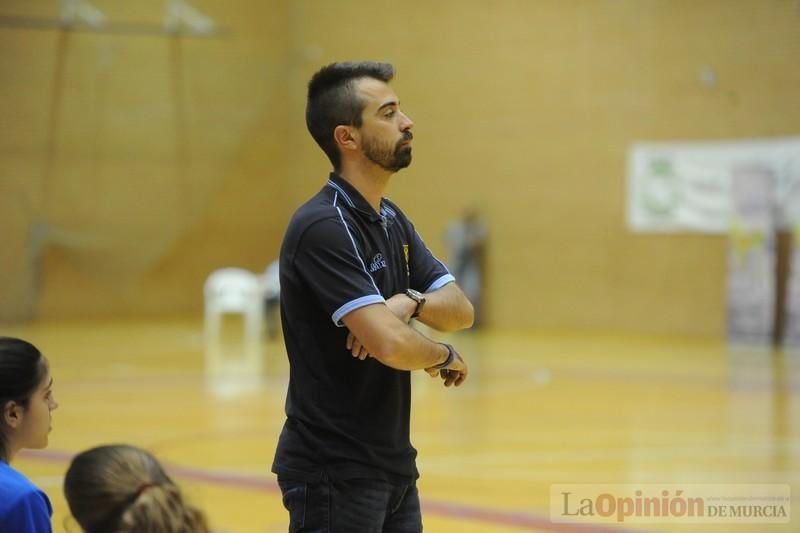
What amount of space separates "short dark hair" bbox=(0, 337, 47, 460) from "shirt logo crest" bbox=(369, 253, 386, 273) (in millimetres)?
1126

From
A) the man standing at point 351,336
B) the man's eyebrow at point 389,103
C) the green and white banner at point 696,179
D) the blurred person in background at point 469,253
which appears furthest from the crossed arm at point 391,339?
the blurred person in background at point 469,253

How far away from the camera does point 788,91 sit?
20.0 metres

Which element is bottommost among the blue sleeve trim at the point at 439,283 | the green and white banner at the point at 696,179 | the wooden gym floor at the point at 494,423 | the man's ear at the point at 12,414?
the wooden gym floor at the point at 494,423

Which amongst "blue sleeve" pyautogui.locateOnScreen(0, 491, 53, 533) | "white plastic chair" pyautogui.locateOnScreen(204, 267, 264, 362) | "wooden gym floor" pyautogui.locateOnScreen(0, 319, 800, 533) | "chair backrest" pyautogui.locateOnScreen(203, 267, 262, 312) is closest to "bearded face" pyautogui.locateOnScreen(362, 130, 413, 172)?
"blue sleeve" pyautogui.locateOnScreen(0, 491, 53, 533)

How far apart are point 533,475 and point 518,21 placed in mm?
16334

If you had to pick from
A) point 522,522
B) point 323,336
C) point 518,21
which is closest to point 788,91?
point 518,21

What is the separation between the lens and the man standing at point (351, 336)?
3523mm

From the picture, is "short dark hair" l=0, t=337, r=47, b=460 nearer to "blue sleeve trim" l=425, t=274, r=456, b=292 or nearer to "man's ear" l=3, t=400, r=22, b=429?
"man's ear" l=3, t=400, r=22, b=429

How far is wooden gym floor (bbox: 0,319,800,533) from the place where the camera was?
26.9 feet

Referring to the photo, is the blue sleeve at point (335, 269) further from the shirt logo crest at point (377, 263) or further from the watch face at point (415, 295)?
the watch face at point (415, 295)

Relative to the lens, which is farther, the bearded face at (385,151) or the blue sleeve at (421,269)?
the blue sleeve at (421,269)

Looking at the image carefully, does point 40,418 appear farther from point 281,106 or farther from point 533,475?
point 281,106

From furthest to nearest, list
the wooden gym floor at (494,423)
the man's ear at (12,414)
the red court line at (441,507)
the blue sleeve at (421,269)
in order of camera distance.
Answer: the wooden gym floor at (494,423) → the red court line at (441,507) → the blue sleeve at (421,269) → the man's ear at (12,414)

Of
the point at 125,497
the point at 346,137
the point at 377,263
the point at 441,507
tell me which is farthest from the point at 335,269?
the point at 441,507
